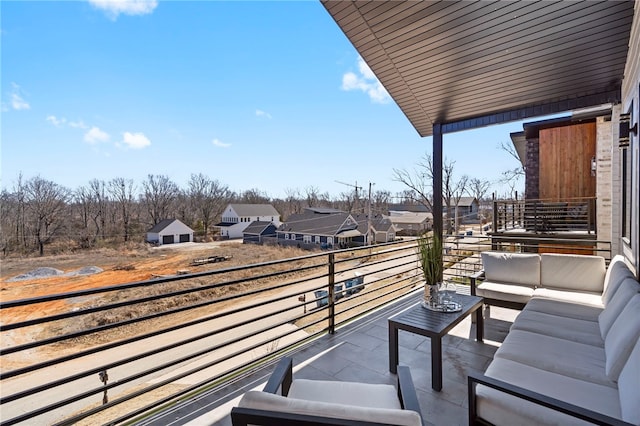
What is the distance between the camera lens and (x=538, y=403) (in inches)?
46.8

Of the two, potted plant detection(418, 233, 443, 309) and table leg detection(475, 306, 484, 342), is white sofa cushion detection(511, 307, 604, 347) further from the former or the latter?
potted plant detection(418, 233, 443, 309)

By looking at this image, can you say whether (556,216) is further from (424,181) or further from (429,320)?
(424,181)

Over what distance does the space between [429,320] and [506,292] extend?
4.69ft

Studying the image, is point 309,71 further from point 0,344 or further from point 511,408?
point 0,344

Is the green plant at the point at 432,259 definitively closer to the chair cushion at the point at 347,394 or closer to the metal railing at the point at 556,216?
the chair cushion at the point at 347,394

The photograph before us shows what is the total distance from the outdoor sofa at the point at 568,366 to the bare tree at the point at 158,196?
112 feet

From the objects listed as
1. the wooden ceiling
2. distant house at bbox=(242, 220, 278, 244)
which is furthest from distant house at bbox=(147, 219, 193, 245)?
the wooden ceiling

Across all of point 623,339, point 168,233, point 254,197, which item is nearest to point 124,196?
point 168,233

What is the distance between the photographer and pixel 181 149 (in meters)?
28.7

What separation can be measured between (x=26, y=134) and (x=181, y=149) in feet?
43.6

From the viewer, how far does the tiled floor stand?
1977mm

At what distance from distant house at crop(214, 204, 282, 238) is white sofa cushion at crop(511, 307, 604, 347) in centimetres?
2885

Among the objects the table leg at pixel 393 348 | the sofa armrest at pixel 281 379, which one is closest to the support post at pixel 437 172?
the table leg at pixel 393 348

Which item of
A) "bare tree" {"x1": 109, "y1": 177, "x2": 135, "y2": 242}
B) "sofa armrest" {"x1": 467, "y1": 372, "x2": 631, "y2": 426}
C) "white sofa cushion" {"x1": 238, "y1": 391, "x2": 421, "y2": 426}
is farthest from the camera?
"bare tree" {"x1": 109, "y1": 177, "x2": 135, "y2": 242}
